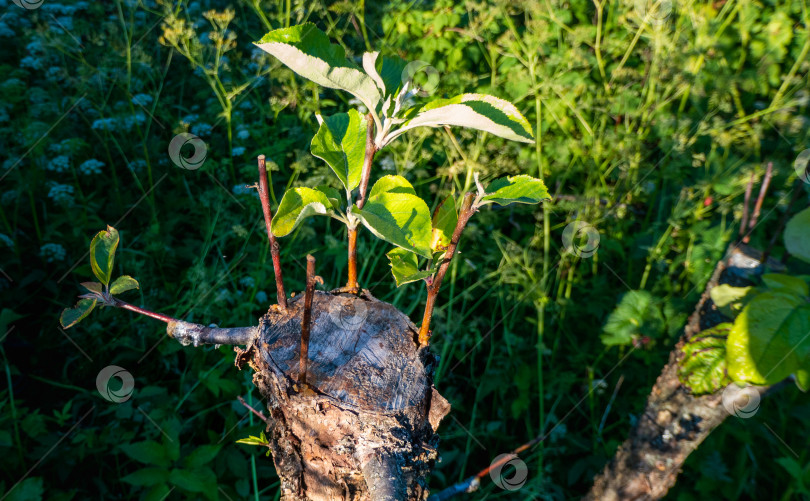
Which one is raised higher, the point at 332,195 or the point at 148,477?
the point at 332,195

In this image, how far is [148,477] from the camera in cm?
166

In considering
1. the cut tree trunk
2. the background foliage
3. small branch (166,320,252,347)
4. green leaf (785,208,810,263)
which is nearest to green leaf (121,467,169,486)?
the background foliage

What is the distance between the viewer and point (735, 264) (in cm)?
178

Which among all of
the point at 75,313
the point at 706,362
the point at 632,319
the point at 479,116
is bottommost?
the point at 632,319

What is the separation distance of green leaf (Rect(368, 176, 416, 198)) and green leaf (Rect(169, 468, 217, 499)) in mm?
1243

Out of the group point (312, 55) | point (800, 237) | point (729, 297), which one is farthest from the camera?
point (729, 297)

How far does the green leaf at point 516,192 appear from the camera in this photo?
820 mm

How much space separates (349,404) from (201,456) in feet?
3.70

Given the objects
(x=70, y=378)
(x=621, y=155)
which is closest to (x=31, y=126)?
(x=70, y=378)

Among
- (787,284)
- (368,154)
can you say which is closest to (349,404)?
(368,154)

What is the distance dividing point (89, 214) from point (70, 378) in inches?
34.7

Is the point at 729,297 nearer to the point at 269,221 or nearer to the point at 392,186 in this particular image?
the point at 392,186

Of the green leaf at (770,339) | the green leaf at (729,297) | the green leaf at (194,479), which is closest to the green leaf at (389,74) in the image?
the green leaf at (770,339)

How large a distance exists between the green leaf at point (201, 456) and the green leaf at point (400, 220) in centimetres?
128
